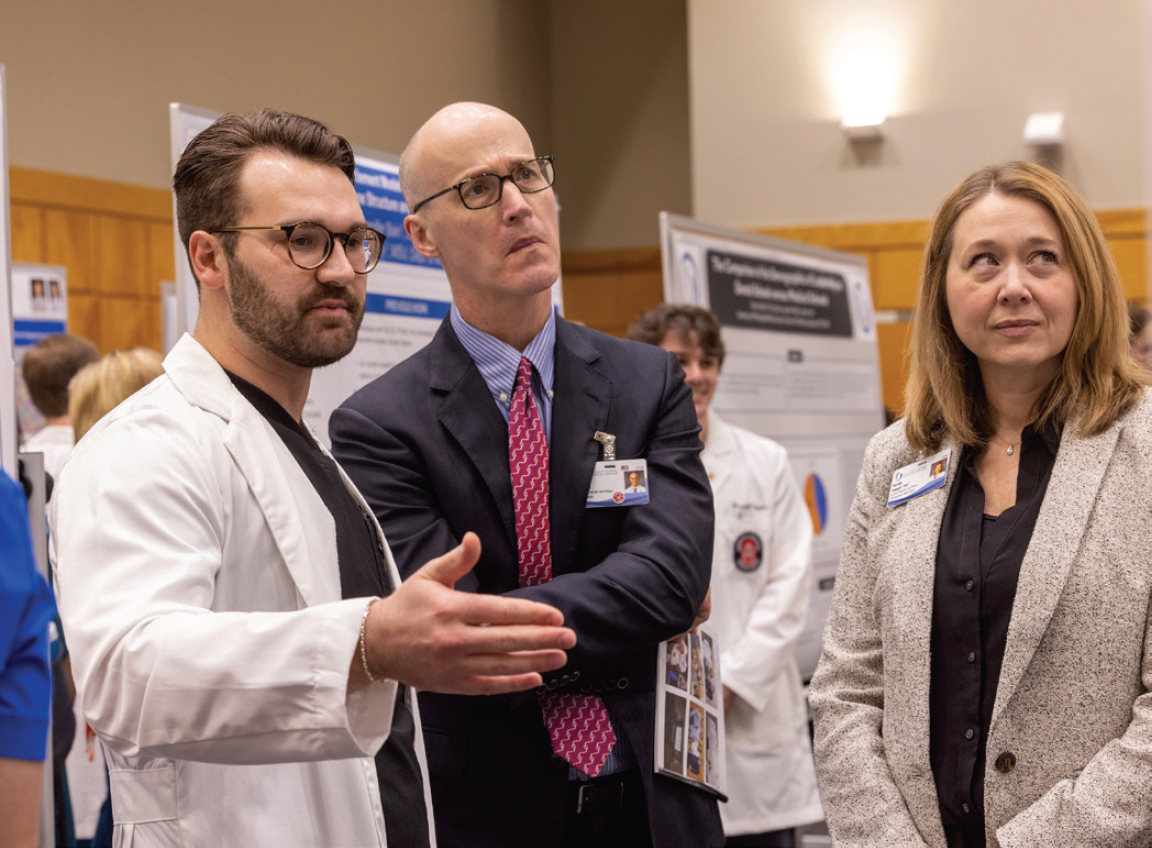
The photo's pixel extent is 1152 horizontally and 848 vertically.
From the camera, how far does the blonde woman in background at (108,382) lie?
3525 millimetres

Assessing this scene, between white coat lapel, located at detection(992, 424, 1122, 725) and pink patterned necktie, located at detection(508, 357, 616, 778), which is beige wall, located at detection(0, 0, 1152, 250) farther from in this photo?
white coat lapel, located at detection(992, 424, 1122, 725)

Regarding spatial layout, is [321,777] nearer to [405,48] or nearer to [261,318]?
[261,318]

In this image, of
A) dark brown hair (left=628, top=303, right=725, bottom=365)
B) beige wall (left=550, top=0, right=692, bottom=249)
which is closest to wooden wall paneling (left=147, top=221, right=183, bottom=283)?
beige wall (left=550, top=0, right=692, bottom=249)

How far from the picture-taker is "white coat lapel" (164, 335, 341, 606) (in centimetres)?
141

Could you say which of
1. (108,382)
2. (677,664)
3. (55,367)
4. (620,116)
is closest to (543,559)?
(677,664)

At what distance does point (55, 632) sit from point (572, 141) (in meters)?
8.35

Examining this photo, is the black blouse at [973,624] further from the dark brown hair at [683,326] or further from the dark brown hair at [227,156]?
the dark brown hair at [683,326]

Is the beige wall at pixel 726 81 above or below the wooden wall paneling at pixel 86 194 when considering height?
above

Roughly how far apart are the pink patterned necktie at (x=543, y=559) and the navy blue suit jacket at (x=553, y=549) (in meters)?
0.02

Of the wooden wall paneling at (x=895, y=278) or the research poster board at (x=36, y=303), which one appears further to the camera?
the wooden wall paneling at (x=895, y=278)

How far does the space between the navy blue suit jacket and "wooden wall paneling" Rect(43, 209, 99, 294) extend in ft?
21.4

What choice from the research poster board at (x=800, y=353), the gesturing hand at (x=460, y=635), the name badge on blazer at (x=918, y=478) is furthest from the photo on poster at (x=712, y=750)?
the research poster board at (x=800, y=353)

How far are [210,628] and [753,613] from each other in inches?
109

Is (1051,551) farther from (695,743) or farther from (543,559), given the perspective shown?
(543,559)
